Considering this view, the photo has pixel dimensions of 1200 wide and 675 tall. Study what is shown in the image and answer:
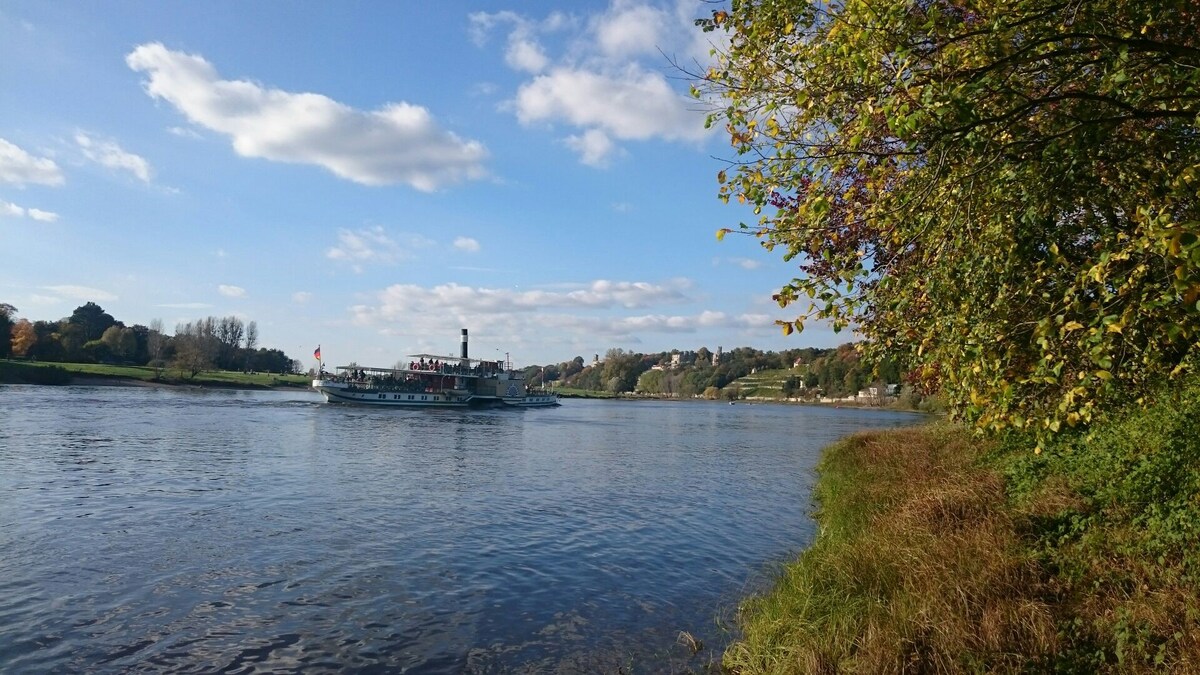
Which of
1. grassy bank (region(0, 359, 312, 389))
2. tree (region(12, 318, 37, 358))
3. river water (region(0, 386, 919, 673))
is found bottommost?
river water (region(0, 386, 919, 673))

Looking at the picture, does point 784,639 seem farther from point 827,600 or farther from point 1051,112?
point 1051,112

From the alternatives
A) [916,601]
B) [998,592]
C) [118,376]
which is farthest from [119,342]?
[998,592]

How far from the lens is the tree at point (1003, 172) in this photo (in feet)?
20.9

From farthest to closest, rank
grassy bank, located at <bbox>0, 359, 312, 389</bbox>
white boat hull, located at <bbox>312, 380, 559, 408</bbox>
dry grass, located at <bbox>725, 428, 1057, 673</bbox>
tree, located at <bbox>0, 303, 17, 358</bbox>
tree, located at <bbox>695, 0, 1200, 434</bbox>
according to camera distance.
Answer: tree, located at <bbox>0, 303, 17, 358</bbox>, grassy bank, located at <bbox>0, 359, 312, 389</bbox>, white boat hull, located at <bbox>312, 380, 559, 408</bbox>, dry grass, located at <bbox>725, 428, 1057, 673</bbox>, tree, located at <bbox>695, 0, 1200, 434</bbox>

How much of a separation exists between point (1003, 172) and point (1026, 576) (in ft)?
17.5

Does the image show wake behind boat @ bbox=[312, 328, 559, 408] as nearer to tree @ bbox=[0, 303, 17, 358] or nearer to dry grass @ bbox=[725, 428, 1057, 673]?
tree @ bbox=[0, 303, 17, 358]

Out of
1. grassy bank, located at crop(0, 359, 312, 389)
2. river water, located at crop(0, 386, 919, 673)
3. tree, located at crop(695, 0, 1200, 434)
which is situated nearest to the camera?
tree, located at crop(695, 0, 1200, 434)

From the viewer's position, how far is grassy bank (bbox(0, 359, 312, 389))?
97.4 metres

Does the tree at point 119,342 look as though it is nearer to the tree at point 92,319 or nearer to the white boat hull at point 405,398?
the tree at point 92,319

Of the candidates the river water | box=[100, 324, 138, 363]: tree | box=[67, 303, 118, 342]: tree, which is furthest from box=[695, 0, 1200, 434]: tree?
box=[67, 303, 118, 342]: tree

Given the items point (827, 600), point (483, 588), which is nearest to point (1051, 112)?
point (827, 600)

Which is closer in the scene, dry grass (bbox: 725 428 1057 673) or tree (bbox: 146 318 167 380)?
dry grass (bbox: 725 428 1057 673)

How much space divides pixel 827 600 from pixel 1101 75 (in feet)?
24.1

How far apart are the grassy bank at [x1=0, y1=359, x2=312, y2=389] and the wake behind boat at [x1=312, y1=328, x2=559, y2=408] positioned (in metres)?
38.6
